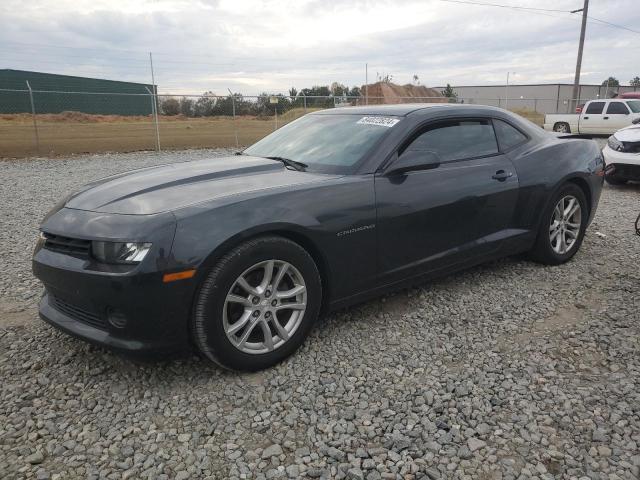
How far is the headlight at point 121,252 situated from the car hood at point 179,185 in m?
0.22

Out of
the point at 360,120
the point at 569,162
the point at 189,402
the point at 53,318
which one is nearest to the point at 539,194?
the point at 569,162

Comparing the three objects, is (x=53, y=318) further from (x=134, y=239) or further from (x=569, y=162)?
(x=569, y=162)

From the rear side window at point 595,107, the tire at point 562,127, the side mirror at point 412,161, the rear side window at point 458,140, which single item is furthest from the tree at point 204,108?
the side mirror at point 412,161

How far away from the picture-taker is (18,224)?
6.15 metres

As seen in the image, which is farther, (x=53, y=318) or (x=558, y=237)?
(x=558, y=237)

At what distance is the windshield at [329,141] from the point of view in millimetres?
3352

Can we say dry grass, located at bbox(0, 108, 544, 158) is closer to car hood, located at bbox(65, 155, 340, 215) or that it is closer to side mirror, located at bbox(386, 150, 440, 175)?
car hood, located at bbox(65, 155, 340, 215)

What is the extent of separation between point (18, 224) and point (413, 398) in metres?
5.56

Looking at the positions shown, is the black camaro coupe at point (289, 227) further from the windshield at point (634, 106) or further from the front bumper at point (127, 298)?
the windshield at point (634, 106)

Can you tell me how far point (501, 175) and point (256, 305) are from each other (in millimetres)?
2239

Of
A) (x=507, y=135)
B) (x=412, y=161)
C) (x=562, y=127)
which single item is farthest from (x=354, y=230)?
(x=562, y=127)

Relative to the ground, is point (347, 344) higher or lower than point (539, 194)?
lower

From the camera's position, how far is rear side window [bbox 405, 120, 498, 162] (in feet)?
11.8

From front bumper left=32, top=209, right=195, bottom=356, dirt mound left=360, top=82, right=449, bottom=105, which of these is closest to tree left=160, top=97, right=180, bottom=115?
dirt mound left=360, top=82, right=449, bottom=105
